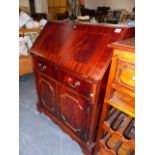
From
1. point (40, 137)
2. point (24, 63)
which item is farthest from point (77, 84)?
point (24, 63)

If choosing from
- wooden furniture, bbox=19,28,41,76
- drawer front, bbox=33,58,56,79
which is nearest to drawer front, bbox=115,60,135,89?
drawer front, bbox=33,58,56,79

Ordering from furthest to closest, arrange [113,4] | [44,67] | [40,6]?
[113,4]
[40,6]
[44,67]

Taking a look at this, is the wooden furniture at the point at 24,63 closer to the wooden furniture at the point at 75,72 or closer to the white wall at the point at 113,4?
the wooden furniture at the point at 75,72

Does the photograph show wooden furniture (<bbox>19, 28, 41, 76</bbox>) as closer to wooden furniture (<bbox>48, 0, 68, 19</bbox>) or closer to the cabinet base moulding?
the cabinet base moulding

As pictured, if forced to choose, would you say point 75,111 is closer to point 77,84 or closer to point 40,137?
point 77,84

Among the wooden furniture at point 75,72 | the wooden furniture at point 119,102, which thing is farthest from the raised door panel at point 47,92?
the wooden furniture at point 119,102

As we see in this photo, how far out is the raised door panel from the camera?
59.2 inches

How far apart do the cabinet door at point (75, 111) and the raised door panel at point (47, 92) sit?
0.12 meters

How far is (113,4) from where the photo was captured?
5.48 m

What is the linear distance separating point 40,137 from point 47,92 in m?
0.46

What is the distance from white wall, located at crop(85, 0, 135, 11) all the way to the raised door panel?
13.9 ft
